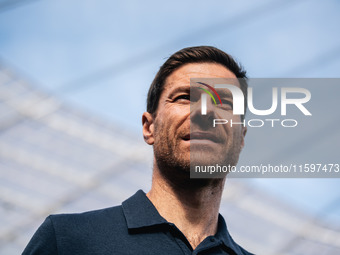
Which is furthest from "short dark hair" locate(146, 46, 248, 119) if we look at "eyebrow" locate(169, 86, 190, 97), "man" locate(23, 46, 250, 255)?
"eyebrow" locate(169, 86, 190, 97)

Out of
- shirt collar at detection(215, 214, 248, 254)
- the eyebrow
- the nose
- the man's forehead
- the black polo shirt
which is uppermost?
the man's forehead

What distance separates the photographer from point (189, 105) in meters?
2.48

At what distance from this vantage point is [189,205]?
2.42 meters

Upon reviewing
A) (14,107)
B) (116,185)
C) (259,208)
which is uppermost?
(14,107)

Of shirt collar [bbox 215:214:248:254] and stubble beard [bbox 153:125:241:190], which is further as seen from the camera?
shirt collar [bbox 215:214:248:254]

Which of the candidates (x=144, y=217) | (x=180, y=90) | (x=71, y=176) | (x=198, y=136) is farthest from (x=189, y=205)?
(x=71, y=176)

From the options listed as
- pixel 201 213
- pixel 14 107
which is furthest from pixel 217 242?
pixel 14 107

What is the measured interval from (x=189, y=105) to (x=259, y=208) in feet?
34.4

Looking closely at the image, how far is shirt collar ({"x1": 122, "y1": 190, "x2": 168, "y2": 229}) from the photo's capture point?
89.1 inches

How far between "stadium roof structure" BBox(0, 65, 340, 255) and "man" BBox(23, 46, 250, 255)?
9.04 metres

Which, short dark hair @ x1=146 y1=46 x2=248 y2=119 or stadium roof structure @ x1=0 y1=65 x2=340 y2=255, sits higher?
short dark hair @ x1=146 y1=46 x2=248 y2=119

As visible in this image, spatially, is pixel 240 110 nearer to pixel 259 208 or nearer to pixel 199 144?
pixel 199 144

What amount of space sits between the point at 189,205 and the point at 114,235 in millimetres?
400

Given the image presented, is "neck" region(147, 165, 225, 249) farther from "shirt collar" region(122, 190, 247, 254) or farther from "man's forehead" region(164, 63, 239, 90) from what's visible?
"man's forehead" region(164, 63, 239, 90)
